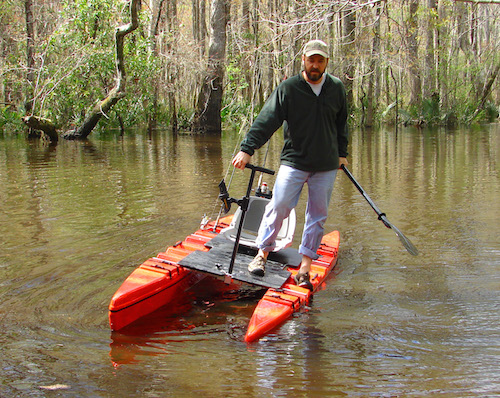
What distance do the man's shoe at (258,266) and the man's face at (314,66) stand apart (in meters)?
1.65

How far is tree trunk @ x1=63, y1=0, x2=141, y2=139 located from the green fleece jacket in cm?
1318

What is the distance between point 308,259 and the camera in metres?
5.07

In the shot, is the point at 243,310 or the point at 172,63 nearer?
the point at 243,310

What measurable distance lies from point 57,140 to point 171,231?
1478 centimetres

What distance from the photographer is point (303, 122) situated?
15.4 ft

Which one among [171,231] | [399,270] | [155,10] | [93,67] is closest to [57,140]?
[93,67]

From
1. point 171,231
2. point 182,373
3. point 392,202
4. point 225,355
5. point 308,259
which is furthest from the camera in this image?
point 392,202

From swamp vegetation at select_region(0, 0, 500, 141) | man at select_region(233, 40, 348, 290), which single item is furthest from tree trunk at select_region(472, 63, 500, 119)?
man at select_region(233, 40, 348, 290)

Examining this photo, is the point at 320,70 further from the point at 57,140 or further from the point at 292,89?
the point at 57,140

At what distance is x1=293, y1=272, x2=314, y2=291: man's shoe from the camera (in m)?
4.94

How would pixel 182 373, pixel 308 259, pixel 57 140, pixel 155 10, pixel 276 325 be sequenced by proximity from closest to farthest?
pixel 182 373 → pixel 276 325 → pixel 308 259 → pixel 57 140 → pixel 155 10

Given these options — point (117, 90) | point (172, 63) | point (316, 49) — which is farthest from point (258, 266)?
point (172, 63)

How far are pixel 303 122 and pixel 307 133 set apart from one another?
0.10 meters

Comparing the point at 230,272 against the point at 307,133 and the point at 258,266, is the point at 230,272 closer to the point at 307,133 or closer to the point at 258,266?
the point at 258,266
